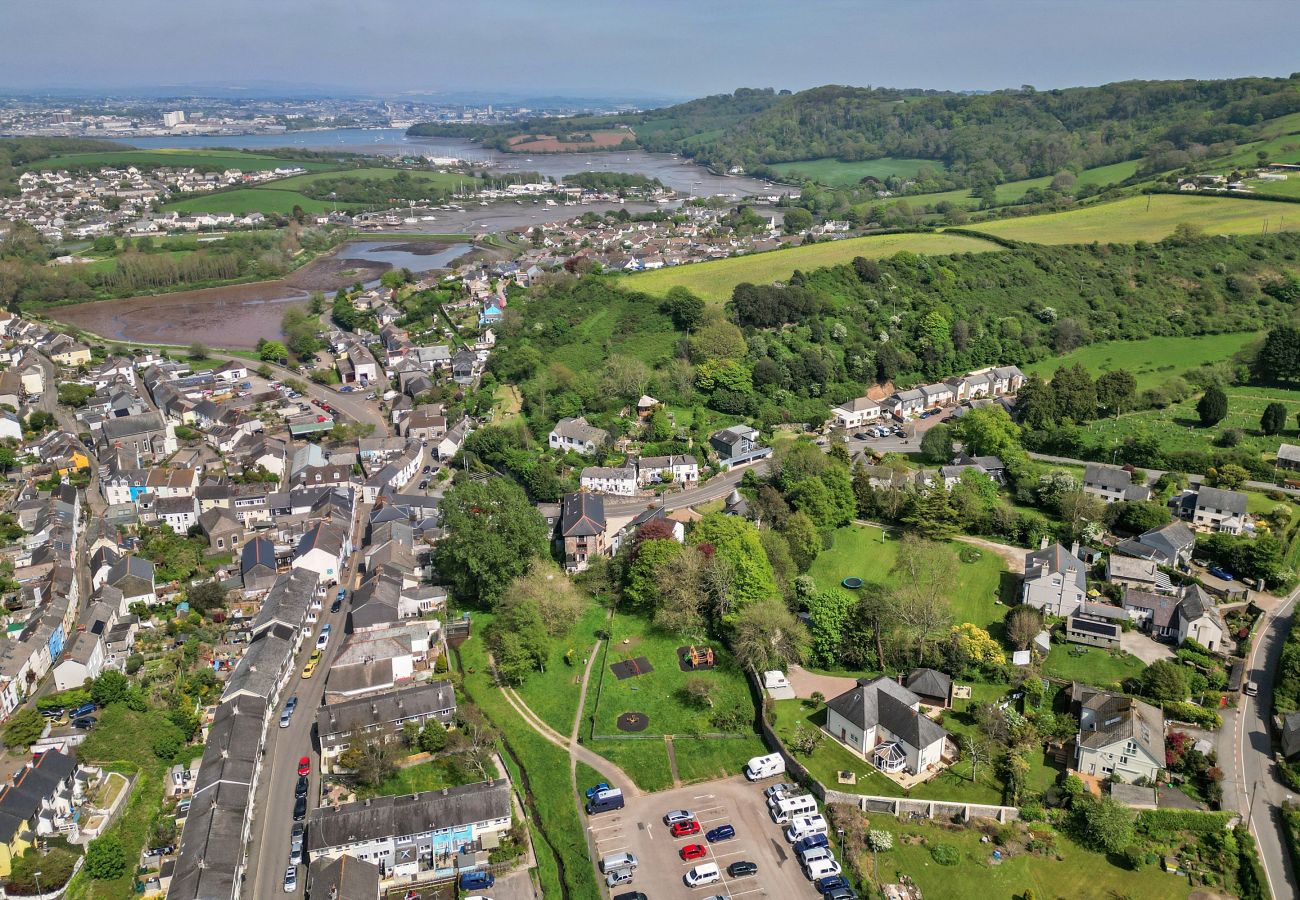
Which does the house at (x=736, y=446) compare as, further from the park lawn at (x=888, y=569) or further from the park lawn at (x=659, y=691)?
the park lawn at (x=659, y=691)

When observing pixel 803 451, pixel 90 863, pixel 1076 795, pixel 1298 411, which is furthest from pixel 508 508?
pixel 1298 411

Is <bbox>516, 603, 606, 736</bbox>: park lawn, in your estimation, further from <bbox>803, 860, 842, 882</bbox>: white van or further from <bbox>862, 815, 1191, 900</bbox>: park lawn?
<bbox>862, 815, 1191, 900</bbox>: park lawn

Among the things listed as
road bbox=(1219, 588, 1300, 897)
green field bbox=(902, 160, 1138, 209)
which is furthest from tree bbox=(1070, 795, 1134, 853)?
green field bbox=(902, 160, 1138, 209)

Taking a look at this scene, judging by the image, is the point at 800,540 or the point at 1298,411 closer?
the point at 800,540

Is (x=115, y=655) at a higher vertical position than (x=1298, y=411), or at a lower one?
lower

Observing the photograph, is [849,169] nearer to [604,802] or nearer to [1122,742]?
[1122,742]

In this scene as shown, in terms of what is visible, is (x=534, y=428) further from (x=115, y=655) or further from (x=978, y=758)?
(x=978, y=758)
